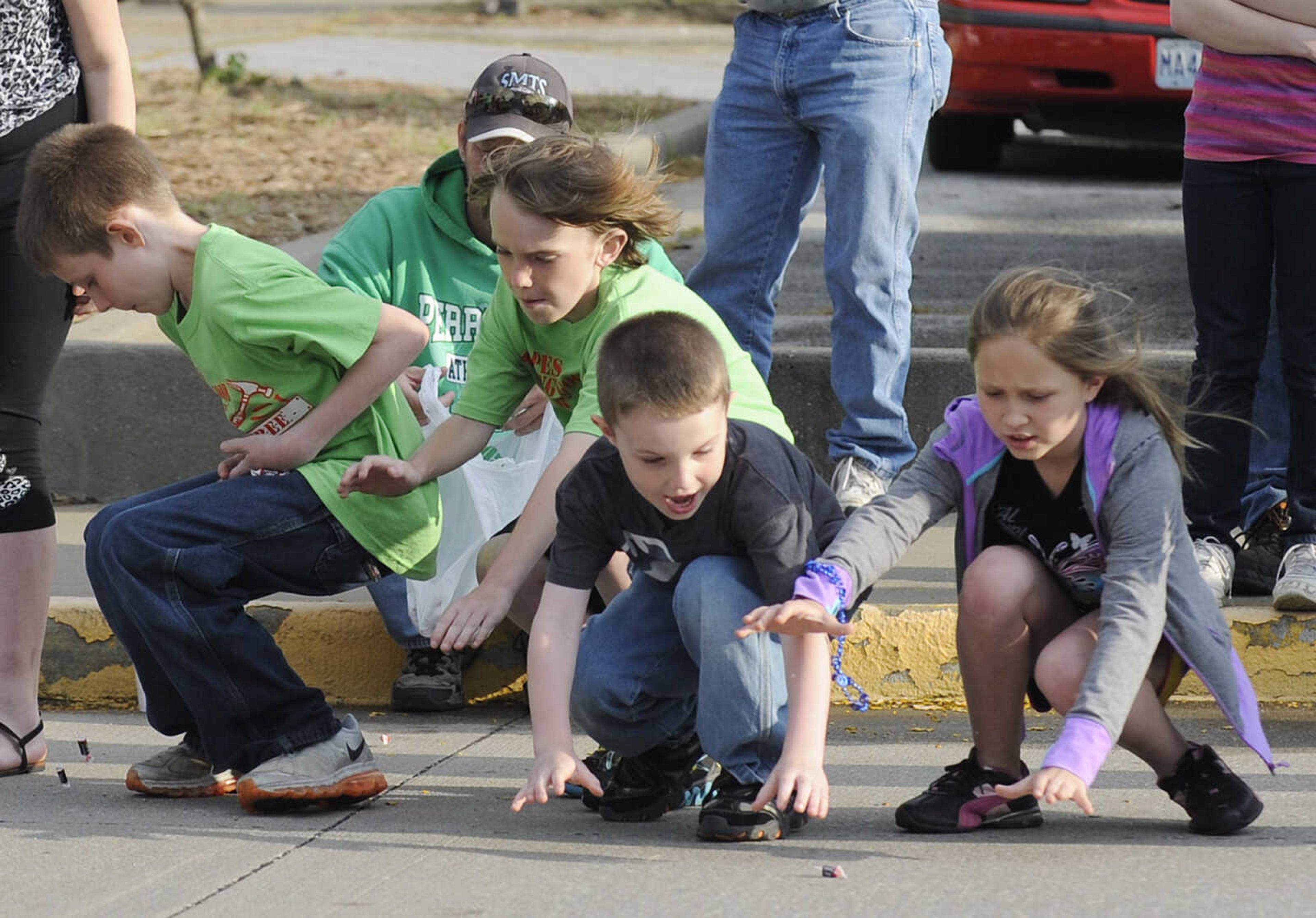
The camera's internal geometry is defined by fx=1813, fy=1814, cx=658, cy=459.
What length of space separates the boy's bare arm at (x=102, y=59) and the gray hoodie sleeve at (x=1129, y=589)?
80.7 inches

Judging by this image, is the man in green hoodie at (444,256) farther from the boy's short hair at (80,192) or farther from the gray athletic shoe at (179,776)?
the boy's short hair at (80,192)

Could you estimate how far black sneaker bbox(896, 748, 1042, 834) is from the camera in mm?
3021

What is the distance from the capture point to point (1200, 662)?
292 cm

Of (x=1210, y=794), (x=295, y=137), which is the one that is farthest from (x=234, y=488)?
(x=295, y=137)

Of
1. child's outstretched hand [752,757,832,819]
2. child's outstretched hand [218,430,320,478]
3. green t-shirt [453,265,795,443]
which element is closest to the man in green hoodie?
green t-shirt [453,265,795,443]

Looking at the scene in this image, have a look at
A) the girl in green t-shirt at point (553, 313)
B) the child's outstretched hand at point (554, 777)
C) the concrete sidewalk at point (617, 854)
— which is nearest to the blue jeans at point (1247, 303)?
the concrete sidewalk at point (617, 854)

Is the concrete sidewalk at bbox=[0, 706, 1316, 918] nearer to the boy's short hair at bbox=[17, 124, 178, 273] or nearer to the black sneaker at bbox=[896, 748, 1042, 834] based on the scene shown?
the black sneaker at bbox=[896, 748, 1042, 834]

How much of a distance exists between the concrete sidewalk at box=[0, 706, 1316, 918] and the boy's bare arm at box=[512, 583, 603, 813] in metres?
0.15

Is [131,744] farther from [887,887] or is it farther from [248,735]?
A: [887,887]

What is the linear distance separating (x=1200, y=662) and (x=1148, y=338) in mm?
2459

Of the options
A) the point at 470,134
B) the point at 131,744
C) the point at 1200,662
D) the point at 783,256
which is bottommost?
the point at 131,744

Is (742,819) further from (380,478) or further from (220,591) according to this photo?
(220,591)

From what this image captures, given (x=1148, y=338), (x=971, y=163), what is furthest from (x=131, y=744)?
(x=971, y=163)

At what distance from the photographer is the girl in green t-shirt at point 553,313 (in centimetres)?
318
